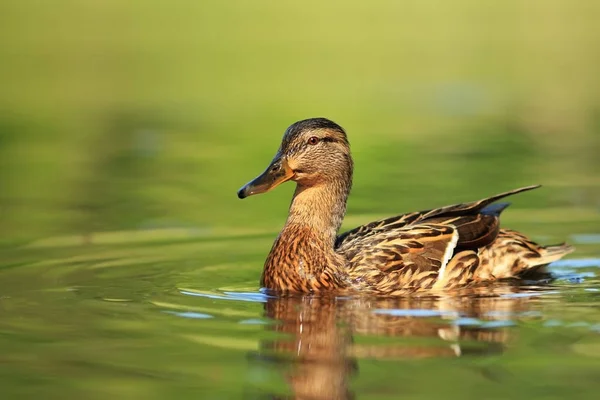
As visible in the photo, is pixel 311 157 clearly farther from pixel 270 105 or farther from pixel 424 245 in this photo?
pixel 270 105

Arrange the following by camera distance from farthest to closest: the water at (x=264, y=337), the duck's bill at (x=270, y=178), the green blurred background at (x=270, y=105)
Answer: the green blurred background at (x=270, y=105)
the duck's bill at (x=270, y=178)
the water at (x=264, y=337)

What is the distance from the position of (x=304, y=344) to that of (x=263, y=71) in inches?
696

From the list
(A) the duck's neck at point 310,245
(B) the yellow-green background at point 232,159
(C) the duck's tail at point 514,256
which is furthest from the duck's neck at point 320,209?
(C) the duck's tail at point 514,256

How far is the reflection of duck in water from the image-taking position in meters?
7.34

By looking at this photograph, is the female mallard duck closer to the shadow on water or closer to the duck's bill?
the duck's bill

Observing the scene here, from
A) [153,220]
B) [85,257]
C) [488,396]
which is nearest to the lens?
[488,396]

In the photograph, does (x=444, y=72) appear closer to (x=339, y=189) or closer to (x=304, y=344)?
(x=339, y=189)

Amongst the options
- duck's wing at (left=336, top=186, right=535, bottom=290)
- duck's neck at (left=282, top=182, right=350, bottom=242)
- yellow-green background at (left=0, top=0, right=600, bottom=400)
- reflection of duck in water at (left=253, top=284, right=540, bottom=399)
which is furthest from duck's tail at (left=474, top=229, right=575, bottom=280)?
duck's neck at (left=282, top=182, right=350, bottom=242)

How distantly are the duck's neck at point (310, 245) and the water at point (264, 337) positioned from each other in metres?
0.26

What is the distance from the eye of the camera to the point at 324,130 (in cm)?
1023

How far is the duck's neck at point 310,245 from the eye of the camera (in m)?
9.84

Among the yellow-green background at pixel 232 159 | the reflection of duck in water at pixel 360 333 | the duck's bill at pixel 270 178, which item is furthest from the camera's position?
the duck's bill at pixel 270 178

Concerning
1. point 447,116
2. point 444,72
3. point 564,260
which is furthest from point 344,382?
point 444,72

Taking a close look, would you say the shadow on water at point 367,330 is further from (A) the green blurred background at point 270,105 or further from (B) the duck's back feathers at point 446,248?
(A) the green blurred background at point 270,105
